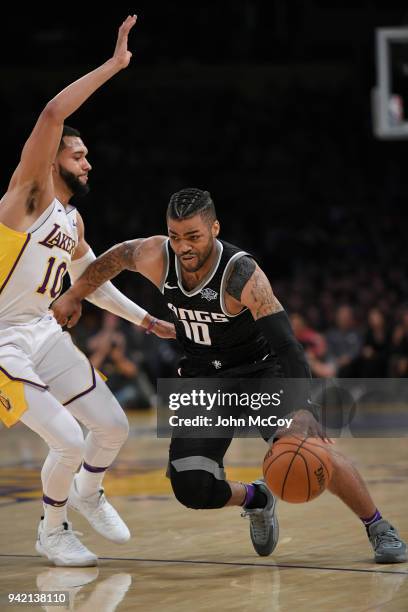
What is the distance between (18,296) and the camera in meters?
5.36

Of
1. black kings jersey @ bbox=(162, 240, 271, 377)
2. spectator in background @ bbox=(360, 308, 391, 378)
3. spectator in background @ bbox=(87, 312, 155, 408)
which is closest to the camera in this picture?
black kings jersey @ bbox=(162, 240, 271, 377)

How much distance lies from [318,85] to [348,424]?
1080cm

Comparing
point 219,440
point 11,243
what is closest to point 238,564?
point 219,440

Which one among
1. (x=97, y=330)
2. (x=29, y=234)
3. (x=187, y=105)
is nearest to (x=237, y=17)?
(x=187, y=105)

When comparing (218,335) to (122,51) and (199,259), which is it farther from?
(122,51)

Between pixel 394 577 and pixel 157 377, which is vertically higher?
pixel 394 577

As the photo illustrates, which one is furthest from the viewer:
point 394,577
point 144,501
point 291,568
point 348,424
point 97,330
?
point 97,330

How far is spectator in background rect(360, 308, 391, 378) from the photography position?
15.1 m

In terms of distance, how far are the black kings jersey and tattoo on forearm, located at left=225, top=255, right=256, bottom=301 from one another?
27 mm

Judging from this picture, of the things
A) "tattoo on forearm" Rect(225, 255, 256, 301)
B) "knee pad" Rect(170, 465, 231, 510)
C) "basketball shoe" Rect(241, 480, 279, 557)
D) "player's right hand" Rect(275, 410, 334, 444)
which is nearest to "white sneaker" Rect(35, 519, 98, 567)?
"knee pad" Rect(170, 465, 231, 510)

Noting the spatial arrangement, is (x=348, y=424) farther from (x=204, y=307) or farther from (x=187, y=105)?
(x=187, y=105)

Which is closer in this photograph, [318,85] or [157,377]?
[157,377]

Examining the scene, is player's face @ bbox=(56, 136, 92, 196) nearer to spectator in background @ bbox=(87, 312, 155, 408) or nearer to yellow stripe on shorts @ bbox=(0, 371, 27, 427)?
yellow stripe on shorts @ bbox=(0, 371, 27, 427)

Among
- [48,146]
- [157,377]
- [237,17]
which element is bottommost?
[157,377]
